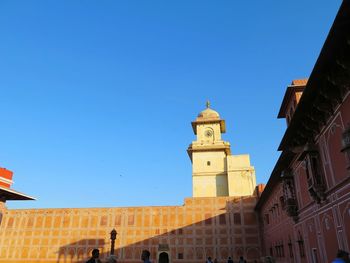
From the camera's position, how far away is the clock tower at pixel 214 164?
40.4 meters

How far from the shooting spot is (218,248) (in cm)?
3428

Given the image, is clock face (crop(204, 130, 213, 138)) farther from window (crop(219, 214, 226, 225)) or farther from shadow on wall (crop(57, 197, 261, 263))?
window (crop(219, 214, 226, 225))

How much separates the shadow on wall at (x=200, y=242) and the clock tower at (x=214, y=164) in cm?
504

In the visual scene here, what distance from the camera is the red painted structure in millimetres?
8297

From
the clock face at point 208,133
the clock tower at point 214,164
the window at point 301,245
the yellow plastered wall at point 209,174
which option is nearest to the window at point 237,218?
the clock tower at point 214,164

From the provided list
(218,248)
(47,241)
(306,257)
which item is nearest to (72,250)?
(47,241)

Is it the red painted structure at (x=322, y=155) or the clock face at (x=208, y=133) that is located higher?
the clock face at (x=208, y=133)

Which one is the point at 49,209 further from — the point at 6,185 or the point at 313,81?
the point at 313,81

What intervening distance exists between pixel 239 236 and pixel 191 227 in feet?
17.6

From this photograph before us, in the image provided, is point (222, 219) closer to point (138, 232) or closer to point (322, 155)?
point (138, 232)

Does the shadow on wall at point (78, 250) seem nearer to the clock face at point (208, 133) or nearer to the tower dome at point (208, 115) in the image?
the clock face at point (208, 133)

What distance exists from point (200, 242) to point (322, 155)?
26.3 meters

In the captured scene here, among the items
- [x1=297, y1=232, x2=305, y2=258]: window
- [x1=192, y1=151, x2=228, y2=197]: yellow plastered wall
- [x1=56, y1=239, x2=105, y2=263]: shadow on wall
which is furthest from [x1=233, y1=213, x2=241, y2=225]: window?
[x1=297, y1=232, x2=305, y2=258]: window

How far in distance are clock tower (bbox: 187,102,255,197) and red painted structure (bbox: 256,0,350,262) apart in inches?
908
